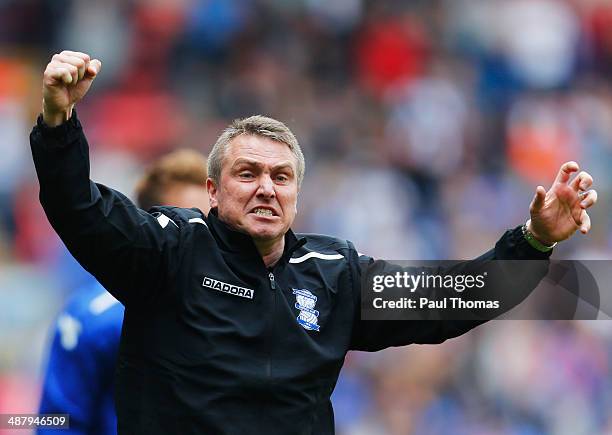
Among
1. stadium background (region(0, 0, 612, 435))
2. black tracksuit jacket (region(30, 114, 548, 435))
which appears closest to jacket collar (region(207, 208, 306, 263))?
black tracksuit jacket (region(30, 114, 548, 435))

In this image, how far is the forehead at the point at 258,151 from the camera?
11.7 feet

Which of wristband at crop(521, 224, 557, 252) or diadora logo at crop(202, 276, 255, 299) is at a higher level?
wristband at crop(521, 224, 557, 252)

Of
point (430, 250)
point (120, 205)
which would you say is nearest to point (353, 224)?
point (430, 250)

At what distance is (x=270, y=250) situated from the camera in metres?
3.55

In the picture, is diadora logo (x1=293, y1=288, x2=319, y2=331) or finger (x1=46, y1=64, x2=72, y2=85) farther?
diadora logo (x1=293, y1=288, x2=319, y2=331)

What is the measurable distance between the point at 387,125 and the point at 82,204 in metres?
7.65

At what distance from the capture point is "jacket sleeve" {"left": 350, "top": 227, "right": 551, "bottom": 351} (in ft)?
12.0

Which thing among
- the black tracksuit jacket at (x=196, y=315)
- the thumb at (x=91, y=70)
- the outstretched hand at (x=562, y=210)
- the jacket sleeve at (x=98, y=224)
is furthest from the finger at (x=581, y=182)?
the thumb at (x=91, y=70)

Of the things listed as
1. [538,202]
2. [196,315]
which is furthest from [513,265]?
[196,315]

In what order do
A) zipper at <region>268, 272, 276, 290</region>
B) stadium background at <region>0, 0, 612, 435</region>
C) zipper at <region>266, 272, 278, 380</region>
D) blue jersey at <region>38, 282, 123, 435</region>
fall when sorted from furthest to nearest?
stadium background at <region>0, 0, 612, 435</region> → blue jersey at <region>38, 282, 123, 435</region> → zipper at <region>268, 272, 276, 290</region> → zipper at <region>266, 272, 278, 380</region>

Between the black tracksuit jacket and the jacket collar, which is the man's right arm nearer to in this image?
the black tracksuit jacket

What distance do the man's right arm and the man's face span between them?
1.05 feet

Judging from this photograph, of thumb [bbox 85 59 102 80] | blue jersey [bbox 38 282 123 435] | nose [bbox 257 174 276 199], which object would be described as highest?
thumb [bbox 85 59 102 80]

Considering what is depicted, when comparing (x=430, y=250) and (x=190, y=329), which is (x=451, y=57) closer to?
(x=430, y=250)
